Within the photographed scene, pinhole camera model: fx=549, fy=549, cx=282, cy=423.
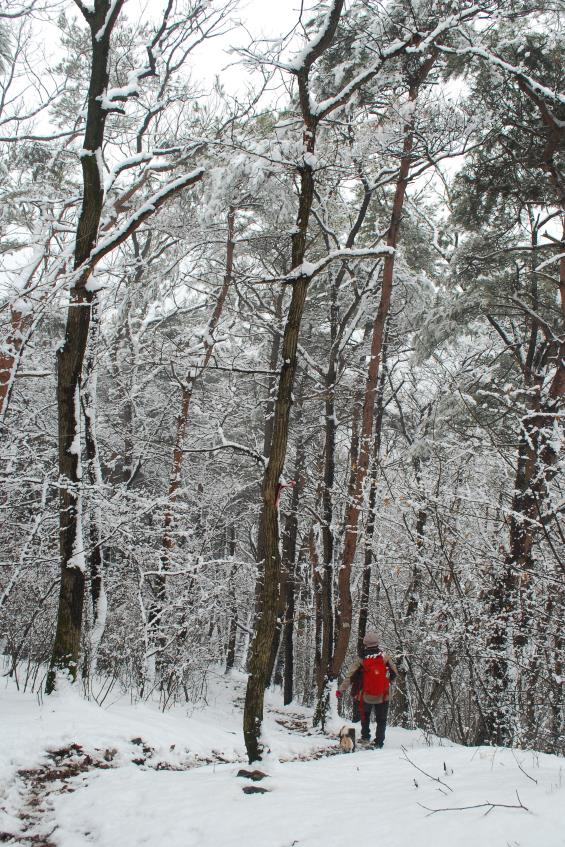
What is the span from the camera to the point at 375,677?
834cm

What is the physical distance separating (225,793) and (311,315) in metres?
12.1

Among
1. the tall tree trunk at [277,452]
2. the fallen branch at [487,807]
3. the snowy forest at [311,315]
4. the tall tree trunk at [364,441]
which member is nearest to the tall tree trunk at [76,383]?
the snowy forest at [311,315]

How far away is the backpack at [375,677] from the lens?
8297 mm

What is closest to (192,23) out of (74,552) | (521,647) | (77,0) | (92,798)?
(77,0)

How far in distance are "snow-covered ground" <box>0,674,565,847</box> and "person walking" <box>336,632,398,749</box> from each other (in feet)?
6.92

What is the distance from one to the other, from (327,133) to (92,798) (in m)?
9.50

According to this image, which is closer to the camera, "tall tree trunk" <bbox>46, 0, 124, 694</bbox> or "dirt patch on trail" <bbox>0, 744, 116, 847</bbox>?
"dirt patch on trail" <bbox>0, 744, 116, 847</bbox>

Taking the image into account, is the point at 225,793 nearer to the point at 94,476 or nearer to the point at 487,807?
the point at 487,807

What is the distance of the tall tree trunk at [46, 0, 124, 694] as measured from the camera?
20.6ft

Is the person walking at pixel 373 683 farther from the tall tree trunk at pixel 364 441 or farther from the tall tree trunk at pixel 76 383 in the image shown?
the tall tree trunk at pixel 76 383

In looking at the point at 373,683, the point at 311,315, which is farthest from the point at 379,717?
the point at 311,315

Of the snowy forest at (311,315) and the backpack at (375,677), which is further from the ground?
the snowy forest at (311,315)

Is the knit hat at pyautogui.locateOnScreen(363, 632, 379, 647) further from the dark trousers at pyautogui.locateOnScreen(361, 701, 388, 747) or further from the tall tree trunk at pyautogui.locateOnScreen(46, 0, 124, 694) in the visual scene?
the tall tree trunk at pyautogui.locateOnScreen(46, 0, 124, 694)

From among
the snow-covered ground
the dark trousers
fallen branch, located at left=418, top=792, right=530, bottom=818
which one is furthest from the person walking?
fallen branch, located at left=418, top=792, right=530, bottom=818
